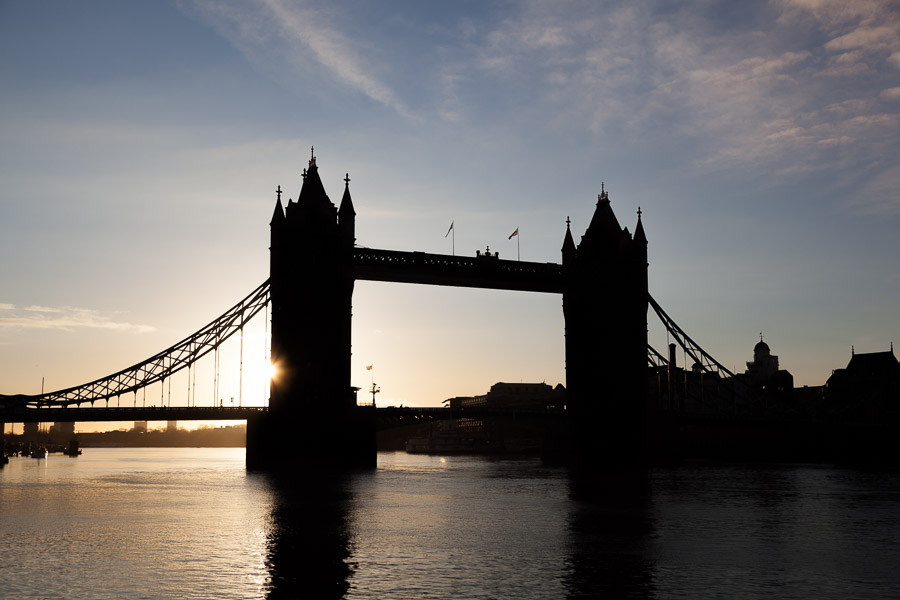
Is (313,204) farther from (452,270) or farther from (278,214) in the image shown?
(452,270)

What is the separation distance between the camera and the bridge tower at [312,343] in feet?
290

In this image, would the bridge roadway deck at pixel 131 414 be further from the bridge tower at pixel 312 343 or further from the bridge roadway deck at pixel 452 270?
the bridge roadway deck at pixel 452 270

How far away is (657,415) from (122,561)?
83.5m

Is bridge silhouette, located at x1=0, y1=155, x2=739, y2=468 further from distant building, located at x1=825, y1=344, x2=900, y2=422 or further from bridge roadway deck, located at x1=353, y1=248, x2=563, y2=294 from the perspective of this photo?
distant building, located at x1=825, y1=344, x2=900, y2=422

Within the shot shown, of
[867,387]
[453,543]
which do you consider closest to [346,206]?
[453,543]

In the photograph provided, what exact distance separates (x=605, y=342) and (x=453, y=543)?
6884 centimetres

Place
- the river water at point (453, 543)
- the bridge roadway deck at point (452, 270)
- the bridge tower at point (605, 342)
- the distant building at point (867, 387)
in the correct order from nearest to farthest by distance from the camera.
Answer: the river water at point (453, 543)
the bridge roadway deck at point (452, 270)
the bridge tower at point (605, 342)
the distant building at point (867, 387)

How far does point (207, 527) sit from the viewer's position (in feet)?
148

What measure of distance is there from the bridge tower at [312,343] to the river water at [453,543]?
17.2m

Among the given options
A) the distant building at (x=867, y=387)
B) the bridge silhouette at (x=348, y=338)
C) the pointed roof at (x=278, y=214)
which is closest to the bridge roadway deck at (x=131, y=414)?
the bridge silhouette at (x=348, y=338)

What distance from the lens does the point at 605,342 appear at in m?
106

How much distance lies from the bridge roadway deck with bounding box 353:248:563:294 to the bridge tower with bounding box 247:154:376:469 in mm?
2482

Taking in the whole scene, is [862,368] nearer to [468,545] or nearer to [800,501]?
[800,501]

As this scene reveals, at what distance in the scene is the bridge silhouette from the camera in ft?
293
